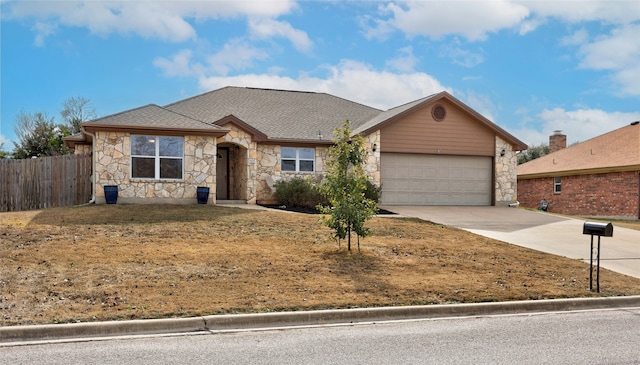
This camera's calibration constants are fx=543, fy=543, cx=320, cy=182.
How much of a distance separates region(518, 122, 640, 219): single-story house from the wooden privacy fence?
2343 centimetres

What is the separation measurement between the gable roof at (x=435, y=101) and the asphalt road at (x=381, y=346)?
50.6ft

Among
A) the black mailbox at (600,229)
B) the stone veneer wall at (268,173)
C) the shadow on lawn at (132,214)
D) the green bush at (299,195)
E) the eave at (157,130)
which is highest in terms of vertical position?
the eave at (157,130)

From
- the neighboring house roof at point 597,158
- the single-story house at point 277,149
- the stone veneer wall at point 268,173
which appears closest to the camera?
the single-story house at point 277,149

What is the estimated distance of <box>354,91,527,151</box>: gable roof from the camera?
22828mm

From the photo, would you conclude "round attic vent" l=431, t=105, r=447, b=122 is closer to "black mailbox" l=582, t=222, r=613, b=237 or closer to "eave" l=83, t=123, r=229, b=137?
"eave" l=83, t=123, r=229, b=137

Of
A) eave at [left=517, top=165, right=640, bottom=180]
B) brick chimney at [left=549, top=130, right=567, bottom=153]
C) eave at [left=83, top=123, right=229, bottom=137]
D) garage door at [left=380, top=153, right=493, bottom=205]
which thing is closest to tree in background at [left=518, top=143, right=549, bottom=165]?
brick chimney at [left=549, top=130, right=567, bottom=153]

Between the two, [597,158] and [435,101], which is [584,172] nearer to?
[597,158]

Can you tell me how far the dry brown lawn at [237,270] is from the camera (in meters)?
8.09

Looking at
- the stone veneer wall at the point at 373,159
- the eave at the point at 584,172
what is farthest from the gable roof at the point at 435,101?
the eave at the point at 584,172

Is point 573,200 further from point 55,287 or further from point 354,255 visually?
point 55,287

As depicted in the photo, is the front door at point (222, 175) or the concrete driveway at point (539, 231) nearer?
the concrete driveway at point (539, 231)

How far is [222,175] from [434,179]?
9.26 metres

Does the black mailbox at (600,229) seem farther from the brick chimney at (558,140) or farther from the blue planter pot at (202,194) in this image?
the brick chimney at (558,140)

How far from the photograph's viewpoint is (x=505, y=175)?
25.0 m
